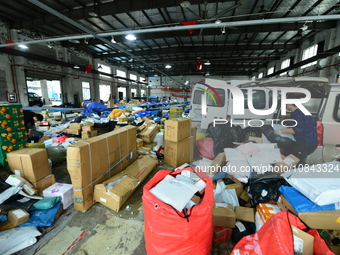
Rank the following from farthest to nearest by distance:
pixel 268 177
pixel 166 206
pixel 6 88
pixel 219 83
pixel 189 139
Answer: pixel 6 88 → pixel 189 139 → pixel 219 83 → pixel 268 177 → pixel 166 206

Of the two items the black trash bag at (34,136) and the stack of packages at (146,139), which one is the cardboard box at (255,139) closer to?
the stack of packages at (146,139)

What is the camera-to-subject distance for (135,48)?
34.0 ft

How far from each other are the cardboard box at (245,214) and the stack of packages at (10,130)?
11.0 feet

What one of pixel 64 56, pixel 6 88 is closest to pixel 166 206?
pixel 6 88

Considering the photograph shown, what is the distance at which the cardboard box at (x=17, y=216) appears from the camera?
1589 millimetres

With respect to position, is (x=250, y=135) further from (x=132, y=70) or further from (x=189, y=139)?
(x=132, y=70)

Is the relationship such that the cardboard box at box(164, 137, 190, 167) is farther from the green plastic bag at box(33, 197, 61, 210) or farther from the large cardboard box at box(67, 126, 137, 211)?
the green plastic bag at box(33, 197, 61, 210)

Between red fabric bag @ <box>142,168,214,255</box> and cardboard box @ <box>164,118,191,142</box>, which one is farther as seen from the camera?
cardboard box @ <box>164,118,191,142</box>

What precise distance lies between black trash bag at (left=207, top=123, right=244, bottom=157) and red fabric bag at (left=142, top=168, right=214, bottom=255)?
4.26ft

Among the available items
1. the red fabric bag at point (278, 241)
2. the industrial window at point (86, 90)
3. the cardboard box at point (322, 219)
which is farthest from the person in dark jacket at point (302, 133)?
the industrial window at point (86, 90)

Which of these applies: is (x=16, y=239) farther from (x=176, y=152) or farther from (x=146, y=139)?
(x=146, y=139)

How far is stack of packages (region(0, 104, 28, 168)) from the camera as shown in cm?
226

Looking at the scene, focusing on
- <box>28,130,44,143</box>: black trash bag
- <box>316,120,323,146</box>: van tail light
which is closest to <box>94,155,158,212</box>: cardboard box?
<box>316,120,323,146</box>: van tail light

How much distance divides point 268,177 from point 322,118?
1.18 meters
